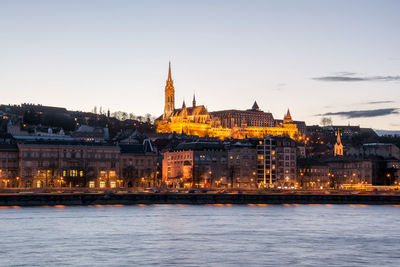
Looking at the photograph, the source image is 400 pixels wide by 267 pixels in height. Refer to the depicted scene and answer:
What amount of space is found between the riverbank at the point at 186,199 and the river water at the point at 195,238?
891 centimetres

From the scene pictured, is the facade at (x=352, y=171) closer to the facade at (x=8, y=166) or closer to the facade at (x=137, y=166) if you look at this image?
the facade at (x=137, y=166)

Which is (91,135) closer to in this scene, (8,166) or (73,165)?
(73,165)

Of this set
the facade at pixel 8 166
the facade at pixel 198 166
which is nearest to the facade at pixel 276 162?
the facade at pixel 198 166

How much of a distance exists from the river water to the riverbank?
8.91 meters

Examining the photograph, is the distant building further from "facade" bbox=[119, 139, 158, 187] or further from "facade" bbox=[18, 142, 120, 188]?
"facade" bbox=[18, 142, 120, 188]

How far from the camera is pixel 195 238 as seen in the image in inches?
1964

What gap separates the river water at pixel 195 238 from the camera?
39938 millimetres

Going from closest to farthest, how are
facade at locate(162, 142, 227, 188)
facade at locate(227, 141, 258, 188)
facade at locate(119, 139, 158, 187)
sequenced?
facade at locate(119, 139, 158, 187) < facade at locate(162, 142, 227, 188) < facade at locate(227, 141, 258, 188)

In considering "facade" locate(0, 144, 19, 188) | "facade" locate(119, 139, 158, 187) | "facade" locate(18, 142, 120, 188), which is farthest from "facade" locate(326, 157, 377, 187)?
"facade" locate(0, 144, 19, 188)

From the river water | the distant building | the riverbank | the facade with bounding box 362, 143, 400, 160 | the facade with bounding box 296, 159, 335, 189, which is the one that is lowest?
the river water

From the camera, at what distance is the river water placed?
39.9m

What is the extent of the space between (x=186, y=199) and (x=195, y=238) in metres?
41.5

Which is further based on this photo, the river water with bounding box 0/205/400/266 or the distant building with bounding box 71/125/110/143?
the distant building with bounding box 71/125/110/143

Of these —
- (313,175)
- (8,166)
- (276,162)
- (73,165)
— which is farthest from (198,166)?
(8,166)
